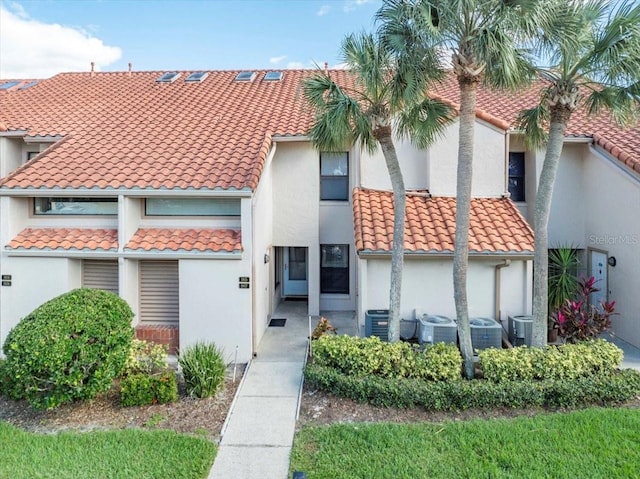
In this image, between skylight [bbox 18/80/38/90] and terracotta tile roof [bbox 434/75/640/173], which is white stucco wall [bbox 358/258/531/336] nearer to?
terracotta tile roof [bbox 434/75/640/173]

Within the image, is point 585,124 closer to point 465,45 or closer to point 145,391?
point 465,45

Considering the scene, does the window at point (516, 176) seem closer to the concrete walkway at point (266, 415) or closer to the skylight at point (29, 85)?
the concrete walkway at point (266, 415)

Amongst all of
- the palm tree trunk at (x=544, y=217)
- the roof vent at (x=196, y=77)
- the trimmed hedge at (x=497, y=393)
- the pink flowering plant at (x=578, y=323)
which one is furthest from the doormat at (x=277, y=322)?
the roof vent at (x=196, y=77)

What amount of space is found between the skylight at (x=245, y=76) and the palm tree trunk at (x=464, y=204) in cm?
1279

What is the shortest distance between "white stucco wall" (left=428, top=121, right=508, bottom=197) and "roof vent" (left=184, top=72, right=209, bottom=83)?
1203 centimetres

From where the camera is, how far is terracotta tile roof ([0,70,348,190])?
10812 millimetres

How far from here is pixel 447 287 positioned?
35.4 ft

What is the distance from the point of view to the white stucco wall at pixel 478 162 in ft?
41.2

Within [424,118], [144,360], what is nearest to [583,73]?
[424,118]

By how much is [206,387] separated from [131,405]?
149cm

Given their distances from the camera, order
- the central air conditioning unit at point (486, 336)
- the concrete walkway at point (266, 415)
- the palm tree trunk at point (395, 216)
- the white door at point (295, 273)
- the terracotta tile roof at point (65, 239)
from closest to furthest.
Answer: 1. the concrete walkway at point (266, 415)
2. the palm tree trunk at point (395, 216)
3. the central air conditioning unit at point (486, 336)
4. the terracotta tile roof at point (65, 239)
5. the white door at point (295, 273)

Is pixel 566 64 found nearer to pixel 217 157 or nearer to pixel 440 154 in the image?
pixel 440 154

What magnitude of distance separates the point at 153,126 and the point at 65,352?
9.55m

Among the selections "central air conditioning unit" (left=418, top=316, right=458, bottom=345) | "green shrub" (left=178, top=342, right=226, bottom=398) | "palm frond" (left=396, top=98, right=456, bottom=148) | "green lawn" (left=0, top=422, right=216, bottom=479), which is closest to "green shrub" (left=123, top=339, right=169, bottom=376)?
"green shrub" (left=178, top=342, right=226, bottom=398)
